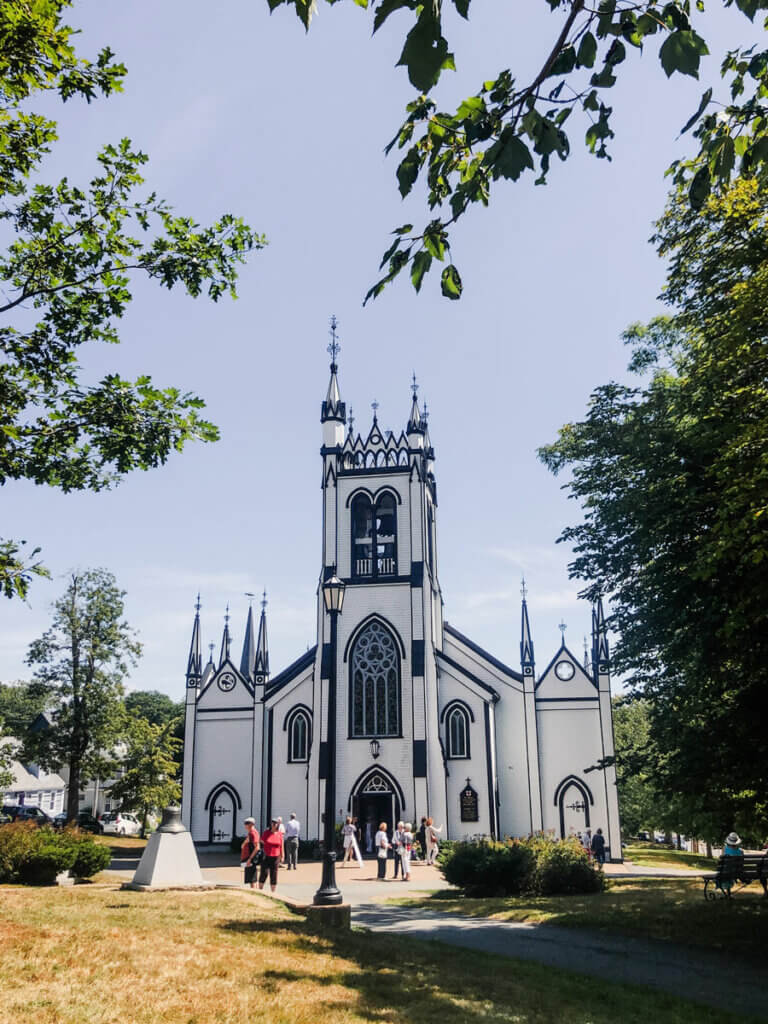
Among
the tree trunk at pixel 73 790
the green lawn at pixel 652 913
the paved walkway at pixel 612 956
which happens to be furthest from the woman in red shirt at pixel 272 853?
the tree trunk at pixel 73 790

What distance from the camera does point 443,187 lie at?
4.63m

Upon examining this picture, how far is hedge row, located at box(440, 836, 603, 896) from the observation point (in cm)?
1812

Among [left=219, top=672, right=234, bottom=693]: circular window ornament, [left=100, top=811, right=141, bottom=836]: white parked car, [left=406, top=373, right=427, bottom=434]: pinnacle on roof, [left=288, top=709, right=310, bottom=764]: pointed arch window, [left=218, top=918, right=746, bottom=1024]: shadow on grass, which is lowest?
[left=100, top=811, right=141, bottom=836]: white parked car

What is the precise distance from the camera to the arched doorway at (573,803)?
3628cm

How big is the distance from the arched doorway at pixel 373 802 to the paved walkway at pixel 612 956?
20.7m

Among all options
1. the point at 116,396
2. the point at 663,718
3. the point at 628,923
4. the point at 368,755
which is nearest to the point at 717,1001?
the point at 628,923

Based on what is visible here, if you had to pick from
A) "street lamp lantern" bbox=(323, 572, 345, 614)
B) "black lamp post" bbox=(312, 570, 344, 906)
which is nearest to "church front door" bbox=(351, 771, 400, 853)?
"black lamp post" bbox=(312, 570, 344, 906)

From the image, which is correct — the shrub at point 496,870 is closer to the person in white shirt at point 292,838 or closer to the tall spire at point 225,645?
the person in white shirt at point 292,838

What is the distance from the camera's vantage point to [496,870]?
1828cm

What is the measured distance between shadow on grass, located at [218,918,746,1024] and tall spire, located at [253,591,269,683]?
29.6 metres

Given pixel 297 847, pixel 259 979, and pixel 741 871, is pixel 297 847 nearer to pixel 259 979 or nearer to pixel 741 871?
pixel 741 871

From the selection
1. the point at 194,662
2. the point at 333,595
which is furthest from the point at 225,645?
the point at 333,595

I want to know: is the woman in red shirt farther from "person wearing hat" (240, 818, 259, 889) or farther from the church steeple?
the church steeple

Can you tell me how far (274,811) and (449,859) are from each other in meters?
19.7
